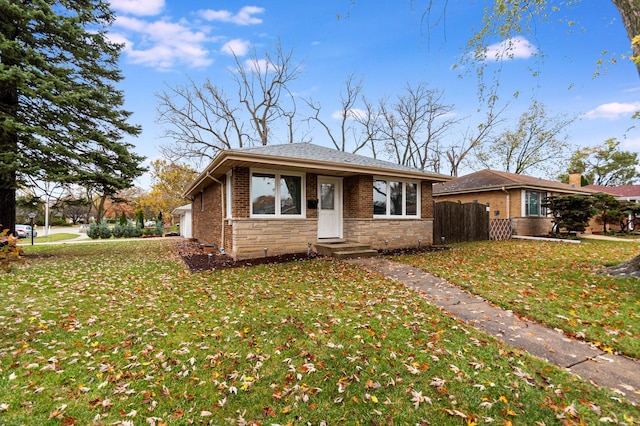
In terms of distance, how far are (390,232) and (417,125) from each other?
2029 centimetres

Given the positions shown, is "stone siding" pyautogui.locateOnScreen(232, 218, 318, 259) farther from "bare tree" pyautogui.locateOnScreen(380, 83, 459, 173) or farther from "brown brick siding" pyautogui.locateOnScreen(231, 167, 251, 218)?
"bare tree" pyautogui.locateOnScreen(380, 83, 459, 173)

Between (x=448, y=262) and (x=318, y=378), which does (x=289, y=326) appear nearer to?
(x=318, y=378)

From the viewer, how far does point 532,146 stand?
27.0m

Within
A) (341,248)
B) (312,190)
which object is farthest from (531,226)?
(312,190)

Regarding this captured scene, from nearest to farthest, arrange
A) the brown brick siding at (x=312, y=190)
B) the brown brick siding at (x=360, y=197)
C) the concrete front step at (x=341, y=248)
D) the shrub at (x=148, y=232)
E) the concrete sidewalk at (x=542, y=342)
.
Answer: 1. the concrete sidewalk at (x=542, y=342)
2. the concrete front step at (x=341, y=248)
3. the brown brick siding at (x=312, y=190)
4. the brown brick siding at (x=360, y=197)
5. the shrub at (x=148, y=232)

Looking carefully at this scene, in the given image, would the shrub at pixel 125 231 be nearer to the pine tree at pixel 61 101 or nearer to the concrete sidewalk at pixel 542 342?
the pine tree at pixel 61 101

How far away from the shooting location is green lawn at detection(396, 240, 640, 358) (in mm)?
Result: 3719

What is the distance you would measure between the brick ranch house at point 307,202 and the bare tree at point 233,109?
46.9 ft

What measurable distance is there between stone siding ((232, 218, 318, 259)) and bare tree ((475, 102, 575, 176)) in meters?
26.0

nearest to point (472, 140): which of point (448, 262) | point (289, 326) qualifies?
point (448, 262)

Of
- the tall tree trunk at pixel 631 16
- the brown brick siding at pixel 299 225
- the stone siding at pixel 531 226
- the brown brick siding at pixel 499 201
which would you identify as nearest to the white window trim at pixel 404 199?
the brown brick siding at pixel 299 225

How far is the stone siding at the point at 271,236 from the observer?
841 centimetres

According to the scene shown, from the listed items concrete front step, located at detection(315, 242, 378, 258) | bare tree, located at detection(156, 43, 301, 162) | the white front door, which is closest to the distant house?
bare tree, located at detection(156, 43, 301, 162)

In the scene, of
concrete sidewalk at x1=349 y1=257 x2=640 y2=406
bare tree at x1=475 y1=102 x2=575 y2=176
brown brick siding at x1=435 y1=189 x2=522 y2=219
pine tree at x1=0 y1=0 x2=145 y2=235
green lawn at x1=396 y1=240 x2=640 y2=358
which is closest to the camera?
concrete sidewalk at x1=349 y1=257 x2=640 y2=406
